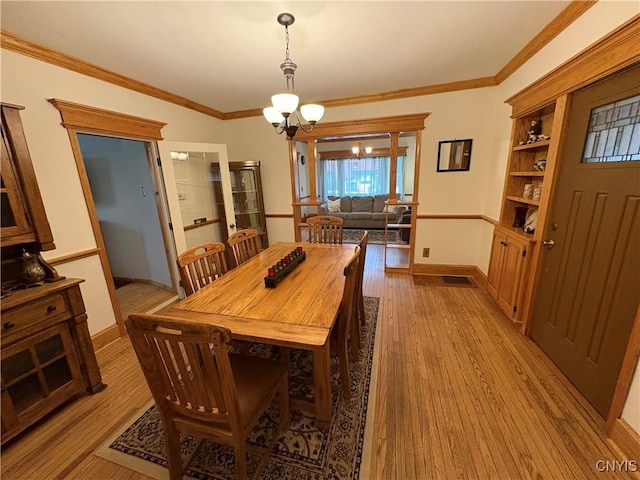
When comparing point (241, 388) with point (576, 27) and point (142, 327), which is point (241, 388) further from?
point (576, 27)

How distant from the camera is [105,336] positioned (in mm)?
2355

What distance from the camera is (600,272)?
153cm

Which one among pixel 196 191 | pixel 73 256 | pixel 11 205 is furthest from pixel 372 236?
pixel 11 205

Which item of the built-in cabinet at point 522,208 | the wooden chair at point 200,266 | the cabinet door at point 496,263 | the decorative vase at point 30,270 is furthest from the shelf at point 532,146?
the decorative vase at point 30,270

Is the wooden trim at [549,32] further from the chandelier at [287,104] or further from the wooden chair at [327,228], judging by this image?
→ the wooden chair at [327,228]

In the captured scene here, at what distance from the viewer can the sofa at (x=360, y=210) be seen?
22.6 ft

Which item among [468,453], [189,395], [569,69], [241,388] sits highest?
[569,69]

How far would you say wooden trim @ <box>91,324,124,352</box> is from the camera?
2277 millimetres

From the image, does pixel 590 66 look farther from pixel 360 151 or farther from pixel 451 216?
pixel 360 151

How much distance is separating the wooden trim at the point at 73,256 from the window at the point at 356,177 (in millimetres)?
6647

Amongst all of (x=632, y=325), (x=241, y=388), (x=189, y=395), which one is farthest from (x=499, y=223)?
(x=189, y=395)

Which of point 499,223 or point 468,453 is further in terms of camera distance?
point 499,223

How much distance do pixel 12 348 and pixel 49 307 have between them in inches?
9.5

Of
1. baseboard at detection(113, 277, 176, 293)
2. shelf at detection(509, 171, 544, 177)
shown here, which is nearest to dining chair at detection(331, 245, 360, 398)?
shelf at detection(509, 171, 544, 177)
